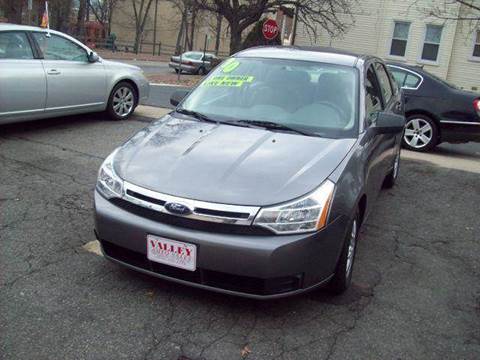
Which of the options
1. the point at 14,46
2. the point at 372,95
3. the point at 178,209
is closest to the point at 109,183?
the point at 178,209

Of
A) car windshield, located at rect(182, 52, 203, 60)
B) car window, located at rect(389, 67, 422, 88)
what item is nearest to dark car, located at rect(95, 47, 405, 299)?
car window, located at rect(389, 67, 422, 88)

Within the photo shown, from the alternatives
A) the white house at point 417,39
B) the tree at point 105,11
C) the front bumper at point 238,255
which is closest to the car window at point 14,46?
the front bumper at point 238,255

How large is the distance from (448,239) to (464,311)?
1.45m

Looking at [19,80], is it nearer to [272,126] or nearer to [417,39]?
[272,126]

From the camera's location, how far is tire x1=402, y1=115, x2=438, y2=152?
877 centimetres

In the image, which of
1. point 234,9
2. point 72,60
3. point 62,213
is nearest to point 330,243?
point 62,213

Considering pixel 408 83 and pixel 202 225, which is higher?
pixel 408 83

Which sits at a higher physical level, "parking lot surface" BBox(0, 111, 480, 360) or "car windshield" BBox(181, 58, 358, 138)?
"car windshield" BBox(181, 58, 358, 138)

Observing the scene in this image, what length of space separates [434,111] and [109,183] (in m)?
6.86

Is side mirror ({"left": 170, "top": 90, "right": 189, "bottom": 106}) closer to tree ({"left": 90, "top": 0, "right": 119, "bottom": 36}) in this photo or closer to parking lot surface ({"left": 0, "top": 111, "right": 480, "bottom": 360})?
parking lot surface ({"left": 0, "top": 111, "right": 480, "bottom": 360})

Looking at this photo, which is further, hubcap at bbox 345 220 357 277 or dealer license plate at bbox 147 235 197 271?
hubcap at bbox 345 220 357 277

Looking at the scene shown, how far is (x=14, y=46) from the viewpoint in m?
6.99

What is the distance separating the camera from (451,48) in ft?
80.7

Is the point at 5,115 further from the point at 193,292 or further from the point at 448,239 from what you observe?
the point at 448,239
